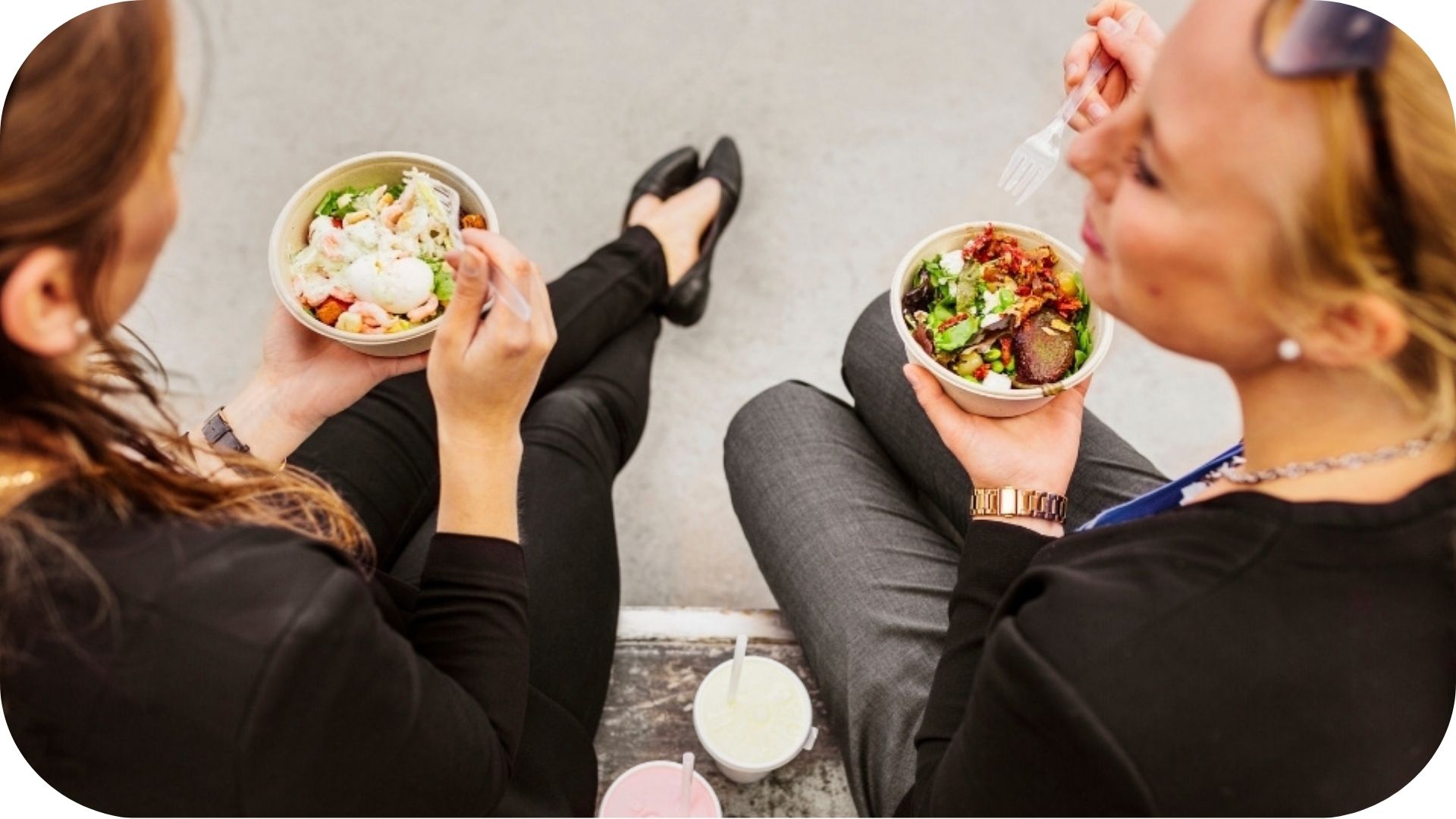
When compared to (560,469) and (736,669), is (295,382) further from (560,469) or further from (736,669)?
(736,669)

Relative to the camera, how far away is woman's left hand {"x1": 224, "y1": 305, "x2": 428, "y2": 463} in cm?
111

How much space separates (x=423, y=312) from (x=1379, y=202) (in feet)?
2.82

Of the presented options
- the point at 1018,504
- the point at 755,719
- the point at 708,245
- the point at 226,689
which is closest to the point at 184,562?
the point at 226,689

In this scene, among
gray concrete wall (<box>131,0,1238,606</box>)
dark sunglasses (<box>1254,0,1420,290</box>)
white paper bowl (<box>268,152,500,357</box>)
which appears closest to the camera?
dark sunglasses (<box>1254,0,1420,290</box>)

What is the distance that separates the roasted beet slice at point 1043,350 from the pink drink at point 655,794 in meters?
0.59

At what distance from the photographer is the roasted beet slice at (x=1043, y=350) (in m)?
1.04

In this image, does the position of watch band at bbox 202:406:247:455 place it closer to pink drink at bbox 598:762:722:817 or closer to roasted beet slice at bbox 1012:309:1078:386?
pink drink at bbox 598:762:722:817

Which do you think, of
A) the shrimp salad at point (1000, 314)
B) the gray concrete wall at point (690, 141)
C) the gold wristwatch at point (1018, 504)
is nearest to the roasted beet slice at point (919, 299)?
the shrimp salad at point (1000, 314)

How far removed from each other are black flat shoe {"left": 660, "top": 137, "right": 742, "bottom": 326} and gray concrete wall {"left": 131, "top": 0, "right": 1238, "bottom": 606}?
0.07 meters

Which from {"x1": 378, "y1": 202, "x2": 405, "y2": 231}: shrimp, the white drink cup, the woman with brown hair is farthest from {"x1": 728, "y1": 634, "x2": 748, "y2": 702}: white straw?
{"x1": 378, "y1": 202, "x2": 405, "y2": 231}: shrimp

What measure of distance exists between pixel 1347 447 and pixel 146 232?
902mm

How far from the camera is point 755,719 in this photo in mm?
1159

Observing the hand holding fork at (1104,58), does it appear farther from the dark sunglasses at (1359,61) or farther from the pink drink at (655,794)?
the pink drink at (655,794)

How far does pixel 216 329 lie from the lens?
6.07 feet
